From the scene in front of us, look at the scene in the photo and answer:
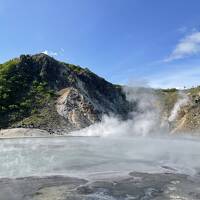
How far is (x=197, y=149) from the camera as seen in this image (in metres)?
39.3

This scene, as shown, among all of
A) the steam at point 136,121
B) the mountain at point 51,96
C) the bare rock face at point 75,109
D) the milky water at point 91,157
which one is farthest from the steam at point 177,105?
the milky water at point 91,157

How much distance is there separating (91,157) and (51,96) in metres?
48.7

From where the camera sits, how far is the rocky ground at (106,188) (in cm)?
2031

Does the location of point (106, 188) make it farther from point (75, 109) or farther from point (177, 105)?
point (177, 105)

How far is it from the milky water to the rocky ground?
2.41m

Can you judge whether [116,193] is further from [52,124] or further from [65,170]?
[52,124]

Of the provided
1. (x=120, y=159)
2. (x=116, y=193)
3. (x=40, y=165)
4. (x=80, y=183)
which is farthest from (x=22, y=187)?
(x=120, y=159)

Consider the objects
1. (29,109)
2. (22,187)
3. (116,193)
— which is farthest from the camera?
(29,109)

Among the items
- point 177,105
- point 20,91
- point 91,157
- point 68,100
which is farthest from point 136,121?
point 91,157

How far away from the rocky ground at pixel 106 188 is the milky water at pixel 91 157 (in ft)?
7.92

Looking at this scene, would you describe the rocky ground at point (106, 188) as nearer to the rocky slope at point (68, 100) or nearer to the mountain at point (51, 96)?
the rocky slope at point (68, 100)

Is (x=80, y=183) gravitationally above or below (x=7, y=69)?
below

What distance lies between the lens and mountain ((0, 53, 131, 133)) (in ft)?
240

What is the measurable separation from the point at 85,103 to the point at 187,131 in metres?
18.6
